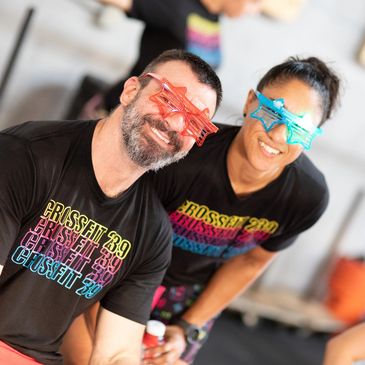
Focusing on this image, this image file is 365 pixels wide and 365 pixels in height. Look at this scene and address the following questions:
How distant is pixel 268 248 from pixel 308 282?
2.68 metres

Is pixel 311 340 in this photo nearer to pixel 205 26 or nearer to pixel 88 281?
pixel 205 26

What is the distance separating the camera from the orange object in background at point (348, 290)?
433cm

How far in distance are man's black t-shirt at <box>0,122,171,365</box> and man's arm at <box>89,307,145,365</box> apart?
0.03 metres

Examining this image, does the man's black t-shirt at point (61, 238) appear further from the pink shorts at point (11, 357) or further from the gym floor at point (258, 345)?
the gym floor at point (258, 345)

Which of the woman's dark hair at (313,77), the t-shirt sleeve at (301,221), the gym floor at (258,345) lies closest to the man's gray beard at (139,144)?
the woman's dark hair at (313,77)

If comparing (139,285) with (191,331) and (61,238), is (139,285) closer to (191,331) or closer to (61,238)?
(61,238)

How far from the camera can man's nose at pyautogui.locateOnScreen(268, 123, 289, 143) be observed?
1783 millimetres

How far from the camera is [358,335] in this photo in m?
1.81

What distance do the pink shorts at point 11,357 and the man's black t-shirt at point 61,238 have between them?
24mm

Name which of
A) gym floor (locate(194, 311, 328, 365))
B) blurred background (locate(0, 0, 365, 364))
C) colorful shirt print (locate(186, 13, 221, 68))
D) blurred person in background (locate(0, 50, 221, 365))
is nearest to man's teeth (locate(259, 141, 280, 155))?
blurred person in background (locate(0, 50, 221, 365))

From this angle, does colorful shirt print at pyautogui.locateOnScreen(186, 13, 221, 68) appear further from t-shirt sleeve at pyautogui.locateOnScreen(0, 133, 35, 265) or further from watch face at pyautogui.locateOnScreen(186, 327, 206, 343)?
t-shirt sleeve at pyautogui.locateOnScreen(0, 133, 35, 265)

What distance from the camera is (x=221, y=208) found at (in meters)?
1.93

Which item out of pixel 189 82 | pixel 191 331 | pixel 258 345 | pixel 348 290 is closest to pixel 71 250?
pixel 189 82

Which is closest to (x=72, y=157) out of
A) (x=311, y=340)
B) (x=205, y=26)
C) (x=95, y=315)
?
(x=95, y=315)
